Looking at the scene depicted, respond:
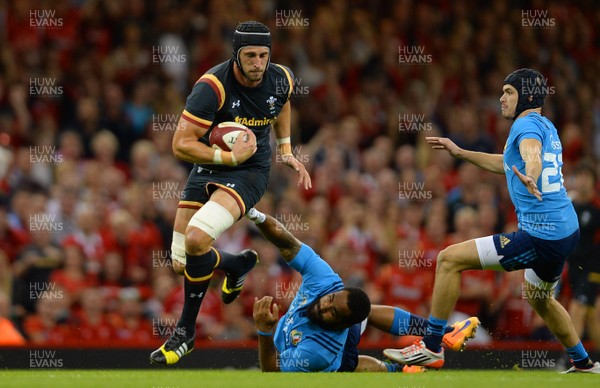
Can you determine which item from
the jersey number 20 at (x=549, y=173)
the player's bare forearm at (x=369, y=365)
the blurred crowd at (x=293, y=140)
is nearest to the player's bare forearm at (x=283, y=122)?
the player's bare forearm at (x=369, y=365)

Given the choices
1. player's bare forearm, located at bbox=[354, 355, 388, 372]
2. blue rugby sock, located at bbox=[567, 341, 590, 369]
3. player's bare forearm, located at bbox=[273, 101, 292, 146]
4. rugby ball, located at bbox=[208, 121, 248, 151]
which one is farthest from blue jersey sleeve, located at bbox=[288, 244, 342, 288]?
blue rugby sock, located at bbox=[567, 341, 590, 369]

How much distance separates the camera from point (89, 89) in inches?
575

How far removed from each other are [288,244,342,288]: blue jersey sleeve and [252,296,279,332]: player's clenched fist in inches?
17.7

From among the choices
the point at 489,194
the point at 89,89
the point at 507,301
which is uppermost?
the point at 89,89

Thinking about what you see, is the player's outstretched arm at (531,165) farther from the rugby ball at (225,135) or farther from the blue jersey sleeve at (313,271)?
the rugby ball at (225,135)

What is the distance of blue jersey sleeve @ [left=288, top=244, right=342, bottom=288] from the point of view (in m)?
9.38

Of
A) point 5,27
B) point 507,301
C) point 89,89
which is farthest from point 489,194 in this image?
point 5,27

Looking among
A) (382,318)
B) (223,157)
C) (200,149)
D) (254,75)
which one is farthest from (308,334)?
(254,75)

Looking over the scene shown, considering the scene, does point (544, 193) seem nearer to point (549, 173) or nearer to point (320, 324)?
point (549, 173)

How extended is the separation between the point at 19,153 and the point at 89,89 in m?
1.52

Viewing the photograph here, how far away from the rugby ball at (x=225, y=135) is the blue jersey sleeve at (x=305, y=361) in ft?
5.41

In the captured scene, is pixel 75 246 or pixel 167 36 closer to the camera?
pixel 75 246

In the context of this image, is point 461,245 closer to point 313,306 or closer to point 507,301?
point 313,306

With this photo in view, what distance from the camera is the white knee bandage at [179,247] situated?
959 cm
